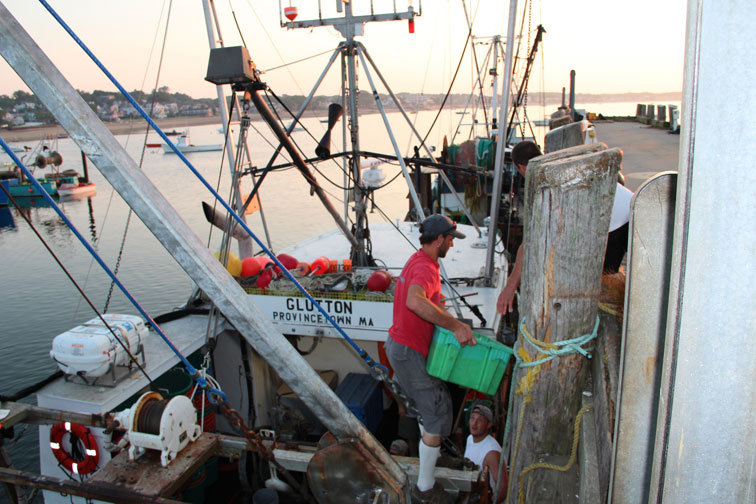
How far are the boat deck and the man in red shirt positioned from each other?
6085mm

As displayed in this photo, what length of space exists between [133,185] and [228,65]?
13.1 ft

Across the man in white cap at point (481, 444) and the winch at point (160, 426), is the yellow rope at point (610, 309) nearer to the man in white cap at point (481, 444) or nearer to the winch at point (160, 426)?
the man in white cap at point (481, 444)

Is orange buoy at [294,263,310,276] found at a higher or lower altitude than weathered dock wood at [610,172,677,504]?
lower

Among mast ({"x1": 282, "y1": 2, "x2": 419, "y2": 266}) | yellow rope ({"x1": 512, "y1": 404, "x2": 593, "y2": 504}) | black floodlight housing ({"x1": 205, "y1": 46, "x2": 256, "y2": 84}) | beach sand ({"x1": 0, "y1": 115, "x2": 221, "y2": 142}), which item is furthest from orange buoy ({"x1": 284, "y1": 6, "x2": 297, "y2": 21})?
beach sand ({"x1": 0, "y1": 115, "x2": 221, "y2": 142})

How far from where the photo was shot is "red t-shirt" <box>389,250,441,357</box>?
152 inches

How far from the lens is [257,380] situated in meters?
7.79

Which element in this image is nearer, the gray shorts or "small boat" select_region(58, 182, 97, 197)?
the gray shorts

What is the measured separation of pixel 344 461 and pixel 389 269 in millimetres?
4937

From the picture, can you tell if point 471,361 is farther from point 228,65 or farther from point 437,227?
point 228,65

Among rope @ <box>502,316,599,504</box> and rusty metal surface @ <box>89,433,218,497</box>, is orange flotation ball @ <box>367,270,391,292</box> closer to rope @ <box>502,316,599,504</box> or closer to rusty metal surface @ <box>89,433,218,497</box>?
rusty metal surface @ <box>89,433,218,497</box>

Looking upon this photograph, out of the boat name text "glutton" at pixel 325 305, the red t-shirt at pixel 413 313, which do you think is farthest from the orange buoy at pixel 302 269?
the red t-shirt at pixel 413 313

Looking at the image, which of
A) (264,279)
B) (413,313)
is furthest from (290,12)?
(413,313)

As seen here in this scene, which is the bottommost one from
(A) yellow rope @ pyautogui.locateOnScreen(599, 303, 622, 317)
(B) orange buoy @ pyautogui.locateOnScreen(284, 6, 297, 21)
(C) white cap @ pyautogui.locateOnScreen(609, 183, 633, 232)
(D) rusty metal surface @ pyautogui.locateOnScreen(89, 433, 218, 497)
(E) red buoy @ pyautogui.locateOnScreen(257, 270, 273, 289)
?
(D) rusty metal surface @ pyautogui.locateOnScreen(89, 433, 218, 497)

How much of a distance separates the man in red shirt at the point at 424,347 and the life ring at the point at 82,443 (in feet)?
11.3
